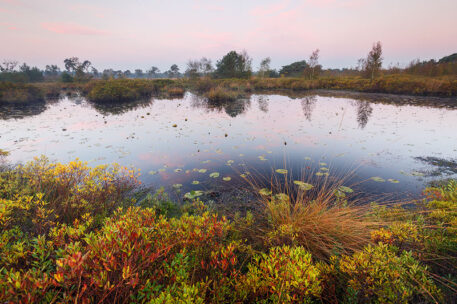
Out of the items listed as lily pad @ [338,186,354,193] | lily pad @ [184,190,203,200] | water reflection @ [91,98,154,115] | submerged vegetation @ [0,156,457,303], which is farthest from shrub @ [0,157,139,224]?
water reflection @ [91,98,154,115]

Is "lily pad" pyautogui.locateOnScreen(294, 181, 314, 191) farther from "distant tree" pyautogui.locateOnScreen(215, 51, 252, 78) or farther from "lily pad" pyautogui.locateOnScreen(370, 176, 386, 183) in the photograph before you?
"distant tree" pyautogui.locateOnScreen(215, 51, 252, 78)

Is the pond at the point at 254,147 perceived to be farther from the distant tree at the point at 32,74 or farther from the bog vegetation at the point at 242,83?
the distant tree at the point at 32,74

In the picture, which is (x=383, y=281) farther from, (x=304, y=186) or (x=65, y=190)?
(x=65, y=190)

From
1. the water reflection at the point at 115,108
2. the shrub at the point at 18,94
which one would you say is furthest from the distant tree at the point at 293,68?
the shrub at the point at 18,94

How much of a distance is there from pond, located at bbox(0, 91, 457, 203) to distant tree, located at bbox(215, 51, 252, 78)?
44407mm

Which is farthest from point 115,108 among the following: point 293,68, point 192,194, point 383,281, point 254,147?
point 293,68

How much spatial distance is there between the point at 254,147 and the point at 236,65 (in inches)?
2017

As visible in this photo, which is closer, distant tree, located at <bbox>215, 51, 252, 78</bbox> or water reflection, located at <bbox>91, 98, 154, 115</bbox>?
water reflection, located at <bbox>91, 98, 154, 115</bbox>

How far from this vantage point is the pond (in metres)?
5.64

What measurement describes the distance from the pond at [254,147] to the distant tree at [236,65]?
4441 cm

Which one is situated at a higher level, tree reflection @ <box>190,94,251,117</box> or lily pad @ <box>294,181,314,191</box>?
tree reflection @ <box>190,94,251,117</box>

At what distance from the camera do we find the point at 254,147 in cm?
800

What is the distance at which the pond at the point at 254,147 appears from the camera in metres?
5.64

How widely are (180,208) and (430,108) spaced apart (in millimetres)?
21492
